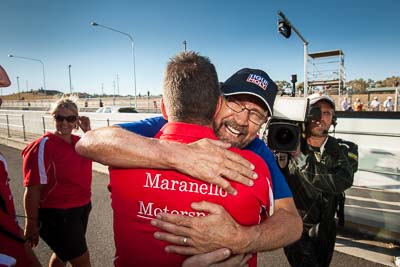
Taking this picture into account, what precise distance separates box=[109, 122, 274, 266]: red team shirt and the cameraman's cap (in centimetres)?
62

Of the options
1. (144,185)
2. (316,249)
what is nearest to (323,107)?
(316,249)

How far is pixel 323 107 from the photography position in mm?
2672

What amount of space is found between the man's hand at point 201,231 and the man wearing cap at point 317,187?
1.40m

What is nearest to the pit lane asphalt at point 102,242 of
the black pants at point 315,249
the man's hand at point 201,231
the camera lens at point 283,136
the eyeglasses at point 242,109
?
the black pants at point 315,249

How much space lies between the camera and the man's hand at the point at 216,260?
3.96ft

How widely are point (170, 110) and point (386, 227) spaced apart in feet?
12.7

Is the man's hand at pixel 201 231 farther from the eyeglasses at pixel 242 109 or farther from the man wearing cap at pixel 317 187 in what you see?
the man wearing cap at pixel 317 187

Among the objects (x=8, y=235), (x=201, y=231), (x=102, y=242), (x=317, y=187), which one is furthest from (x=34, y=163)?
(x=317, y=187)

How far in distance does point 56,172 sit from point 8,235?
130 centimetres

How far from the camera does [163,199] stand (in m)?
1.20

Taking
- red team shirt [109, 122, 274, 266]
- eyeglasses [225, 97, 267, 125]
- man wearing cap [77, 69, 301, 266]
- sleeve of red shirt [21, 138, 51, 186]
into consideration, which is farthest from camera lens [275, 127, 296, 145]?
sleeve of red shirt [21, 138, 51, 186]

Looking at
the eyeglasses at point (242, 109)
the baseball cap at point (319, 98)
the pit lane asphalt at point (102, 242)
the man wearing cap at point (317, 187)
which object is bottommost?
the pit lane asphalt at point (102, 242)

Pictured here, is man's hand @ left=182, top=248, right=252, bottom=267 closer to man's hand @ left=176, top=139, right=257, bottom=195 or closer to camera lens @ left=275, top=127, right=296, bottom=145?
man's hand @ left=176, top=139, right=257, bottom=195

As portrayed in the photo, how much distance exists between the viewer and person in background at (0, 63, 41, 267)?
58.6 inches
